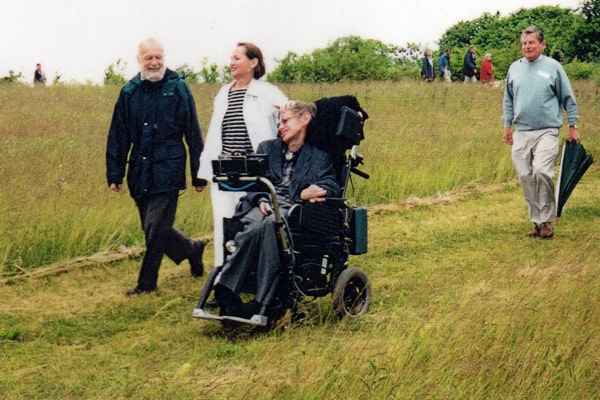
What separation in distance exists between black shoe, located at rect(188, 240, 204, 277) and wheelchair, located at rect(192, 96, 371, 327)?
1.49 m

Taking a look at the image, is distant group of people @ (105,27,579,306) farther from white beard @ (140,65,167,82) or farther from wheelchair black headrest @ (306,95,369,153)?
wheelchair black headrest @ (306,95,369,153)

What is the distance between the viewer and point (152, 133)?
779 centimetres

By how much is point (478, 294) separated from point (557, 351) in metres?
1.72

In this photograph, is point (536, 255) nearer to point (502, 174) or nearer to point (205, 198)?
point (205, 198)

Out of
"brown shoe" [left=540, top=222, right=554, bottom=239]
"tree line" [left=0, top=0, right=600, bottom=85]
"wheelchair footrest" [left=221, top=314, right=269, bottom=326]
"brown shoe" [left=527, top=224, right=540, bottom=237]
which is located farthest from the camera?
"tree line" [left=0, top=0, right=600, bottom=85]

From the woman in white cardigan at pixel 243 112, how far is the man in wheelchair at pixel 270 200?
82 centimetres

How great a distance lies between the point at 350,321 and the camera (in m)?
6.43

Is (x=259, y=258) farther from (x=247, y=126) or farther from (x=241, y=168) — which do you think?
(x=247, y=126)

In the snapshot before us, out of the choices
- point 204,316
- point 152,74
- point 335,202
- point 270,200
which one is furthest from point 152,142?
point 204,316

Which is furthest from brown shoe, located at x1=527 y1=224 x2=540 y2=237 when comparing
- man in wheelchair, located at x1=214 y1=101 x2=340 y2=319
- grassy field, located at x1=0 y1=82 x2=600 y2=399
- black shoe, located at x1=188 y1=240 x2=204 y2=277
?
man in wheelchair, located at x1=214 y1=101 x2=340 y2=319

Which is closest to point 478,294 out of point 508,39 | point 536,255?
point 536,255

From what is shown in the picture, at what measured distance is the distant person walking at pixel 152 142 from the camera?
7.77 meters

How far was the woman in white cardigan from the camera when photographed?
7531 millimetres

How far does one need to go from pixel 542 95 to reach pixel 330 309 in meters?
4.36
